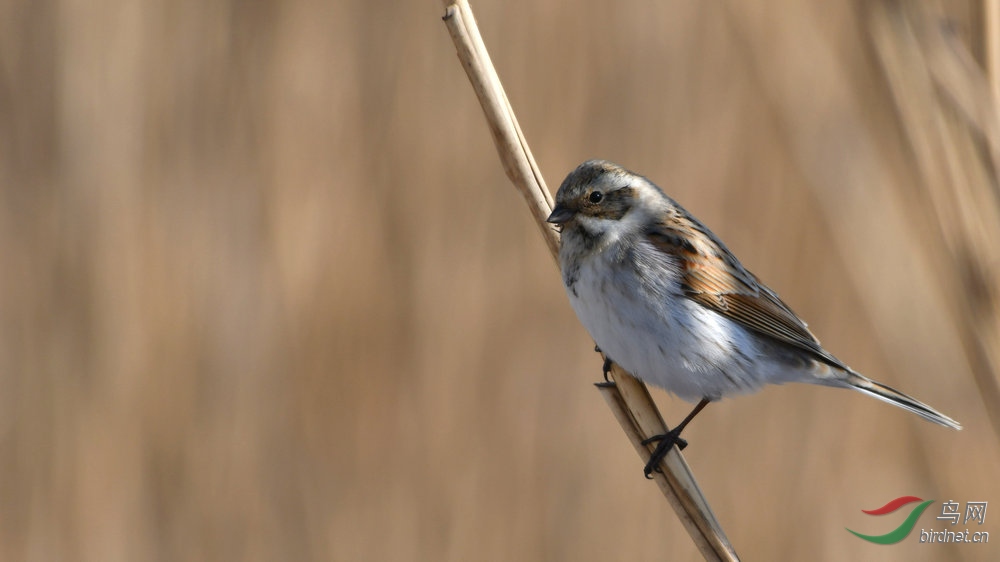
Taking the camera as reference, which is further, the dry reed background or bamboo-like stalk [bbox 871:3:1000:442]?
the dry reed background

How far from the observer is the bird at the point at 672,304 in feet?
8.68

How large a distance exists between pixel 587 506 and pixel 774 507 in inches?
32.6

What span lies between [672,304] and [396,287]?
142 cm

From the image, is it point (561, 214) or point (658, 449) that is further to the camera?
point (561, 214)

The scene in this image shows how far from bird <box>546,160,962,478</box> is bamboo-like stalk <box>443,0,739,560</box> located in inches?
9.1

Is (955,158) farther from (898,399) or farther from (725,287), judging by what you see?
(725,287)

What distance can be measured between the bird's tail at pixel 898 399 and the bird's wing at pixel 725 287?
0.22 ft

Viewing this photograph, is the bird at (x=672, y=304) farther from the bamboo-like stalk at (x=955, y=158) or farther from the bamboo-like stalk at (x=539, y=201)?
the bamboo-like stalk at (x=955, y=158)

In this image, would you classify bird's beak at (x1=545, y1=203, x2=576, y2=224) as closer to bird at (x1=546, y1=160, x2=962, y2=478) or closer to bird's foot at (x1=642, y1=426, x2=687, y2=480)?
bird at (x1=546, y1=160, x2=962, y2=478)

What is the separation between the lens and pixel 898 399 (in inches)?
107

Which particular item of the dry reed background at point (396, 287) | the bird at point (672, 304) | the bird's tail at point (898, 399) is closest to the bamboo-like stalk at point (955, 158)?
the bird's tail at point (898, 399)

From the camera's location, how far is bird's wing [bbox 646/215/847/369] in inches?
115

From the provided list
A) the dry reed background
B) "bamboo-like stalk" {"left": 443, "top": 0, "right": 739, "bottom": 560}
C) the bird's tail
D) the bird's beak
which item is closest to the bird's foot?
"bamboo-like stalk" {"left": 443, "top": 0, "right": 739, "bottom": 560}


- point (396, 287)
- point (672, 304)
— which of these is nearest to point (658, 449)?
point (672, 304)
